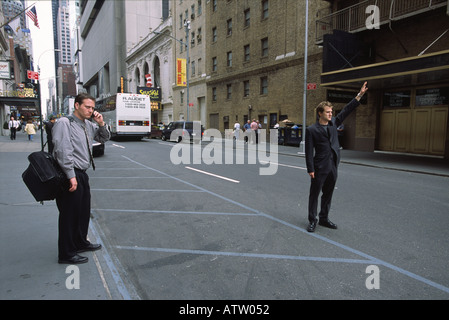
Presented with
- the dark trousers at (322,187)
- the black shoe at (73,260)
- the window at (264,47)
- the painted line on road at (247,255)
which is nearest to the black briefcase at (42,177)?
the black shoe at (73,260)

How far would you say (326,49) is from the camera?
54.6 ft

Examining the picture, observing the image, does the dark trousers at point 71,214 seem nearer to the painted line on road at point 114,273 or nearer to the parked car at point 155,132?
the painted line on road at point 114,273

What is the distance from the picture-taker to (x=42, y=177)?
3.21 meters

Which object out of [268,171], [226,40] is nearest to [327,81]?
[268,171]

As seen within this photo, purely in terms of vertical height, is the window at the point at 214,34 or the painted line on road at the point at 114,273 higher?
the window at the point at 214,34

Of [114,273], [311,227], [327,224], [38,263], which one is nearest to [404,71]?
[327,224]

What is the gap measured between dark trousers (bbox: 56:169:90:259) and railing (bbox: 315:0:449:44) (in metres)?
16.0

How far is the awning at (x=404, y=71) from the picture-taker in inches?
415

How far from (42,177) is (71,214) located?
584mm

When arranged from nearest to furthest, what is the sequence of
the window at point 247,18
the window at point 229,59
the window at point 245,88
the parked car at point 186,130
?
the parked car at point 186,130
the window at point 247,18
the window at point 245,88
the window at point 229,59

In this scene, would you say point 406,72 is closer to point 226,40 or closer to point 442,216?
point 442,216

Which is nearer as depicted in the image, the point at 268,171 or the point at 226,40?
the point at 268,171

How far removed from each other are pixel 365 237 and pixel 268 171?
6135 millimetres

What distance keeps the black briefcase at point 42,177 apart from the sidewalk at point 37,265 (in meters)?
0.82
